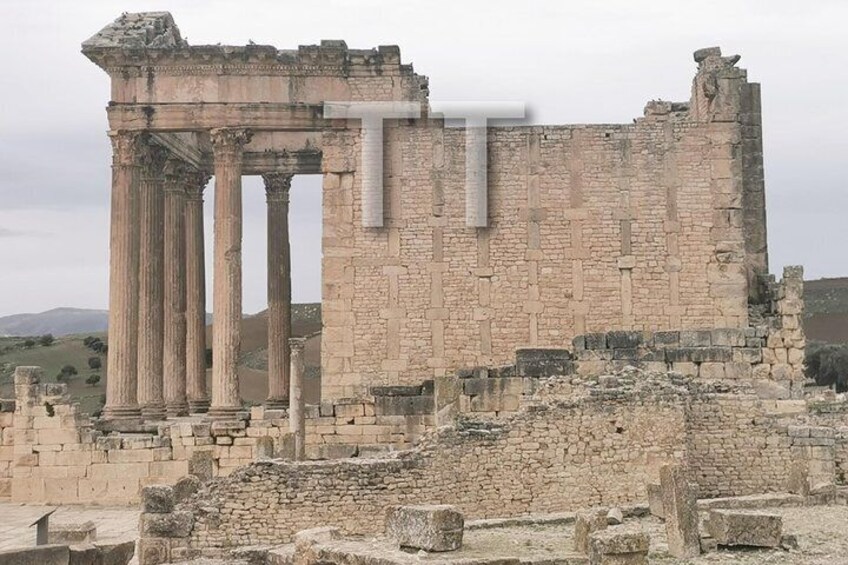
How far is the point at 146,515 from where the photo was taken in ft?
54.3

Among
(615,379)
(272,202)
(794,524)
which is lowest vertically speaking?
(794,524)

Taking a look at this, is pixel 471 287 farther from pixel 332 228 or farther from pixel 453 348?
pixel 332 228

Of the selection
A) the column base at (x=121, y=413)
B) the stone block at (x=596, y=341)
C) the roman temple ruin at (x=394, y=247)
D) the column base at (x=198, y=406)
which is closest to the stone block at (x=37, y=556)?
the roman temple ruin at (x=394, y=247)

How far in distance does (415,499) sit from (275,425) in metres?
7.28

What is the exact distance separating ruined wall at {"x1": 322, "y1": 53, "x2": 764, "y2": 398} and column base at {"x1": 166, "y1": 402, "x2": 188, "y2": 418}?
5617 millimetres

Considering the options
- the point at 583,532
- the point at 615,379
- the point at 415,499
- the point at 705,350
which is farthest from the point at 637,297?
the point at 583,532

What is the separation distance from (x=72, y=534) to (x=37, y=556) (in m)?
7.08

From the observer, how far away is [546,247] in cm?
2548

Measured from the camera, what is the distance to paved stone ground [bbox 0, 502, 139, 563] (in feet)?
62.0

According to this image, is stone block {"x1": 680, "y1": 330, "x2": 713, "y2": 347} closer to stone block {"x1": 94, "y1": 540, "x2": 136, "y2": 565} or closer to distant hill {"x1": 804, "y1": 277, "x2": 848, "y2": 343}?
stone block {"x1": 94, "y1": 540, "x2": 136, "y2": 565}

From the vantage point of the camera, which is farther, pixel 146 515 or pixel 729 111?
pixel 729 111

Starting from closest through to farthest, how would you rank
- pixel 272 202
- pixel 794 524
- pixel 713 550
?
pixel 713 550
pixel 794 524
pixel 272 202

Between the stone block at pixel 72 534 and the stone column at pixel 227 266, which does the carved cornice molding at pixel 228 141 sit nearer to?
the stone column at pixel 227 266

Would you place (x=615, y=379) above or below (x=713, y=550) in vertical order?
above
